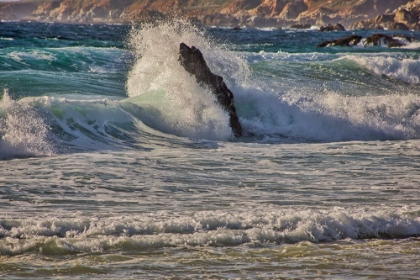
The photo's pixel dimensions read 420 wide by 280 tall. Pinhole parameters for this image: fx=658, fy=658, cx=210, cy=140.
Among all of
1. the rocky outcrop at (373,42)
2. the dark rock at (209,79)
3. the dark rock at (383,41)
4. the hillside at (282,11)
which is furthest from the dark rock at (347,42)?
the hillside at (282,11)

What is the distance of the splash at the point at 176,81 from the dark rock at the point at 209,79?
12 cm

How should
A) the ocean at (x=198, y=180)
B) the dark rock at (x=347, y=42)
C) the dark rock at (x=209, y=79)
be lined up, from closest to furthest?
the ocean at (x=198, y=180), the dark rock at (x=209, y=79), the dark rock at (x=347, y=42)

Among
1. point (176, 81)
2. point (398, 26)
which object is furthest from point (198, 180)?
point (398, 26)

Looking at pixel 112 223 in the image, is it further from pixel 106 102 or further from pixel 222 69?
pixel 222 69

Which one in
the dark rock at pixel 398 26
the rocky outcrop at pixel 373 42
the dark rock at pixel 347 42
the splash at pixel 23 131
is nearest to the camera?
the splash at pixel 23 131

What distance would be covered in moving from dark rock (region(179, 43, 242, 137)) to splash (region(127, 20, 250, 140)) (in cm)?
12

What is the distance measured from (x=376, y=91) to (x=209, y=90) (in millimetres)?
8415

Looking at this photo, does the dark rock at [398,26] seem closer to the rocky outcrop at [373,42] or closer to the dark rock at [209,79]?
the rocky outcrop at [373,42]

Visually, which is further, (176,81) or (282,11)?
(282,11)

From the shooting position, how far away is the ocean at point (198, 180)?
5.03 metres

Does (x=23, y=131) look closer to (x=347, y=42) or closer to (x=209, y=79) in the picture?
(x=209, y=79)

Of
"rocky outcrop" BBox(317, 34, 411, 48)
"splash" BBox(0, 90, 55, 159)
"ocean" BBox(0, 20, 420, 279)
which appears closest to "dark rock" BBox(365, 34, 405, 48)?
"rocky outcrop" BBox(317, 34, 411, 48)

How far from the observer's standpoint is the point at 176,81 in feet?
40.7

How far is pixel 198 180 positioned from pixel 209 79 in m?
4.85
